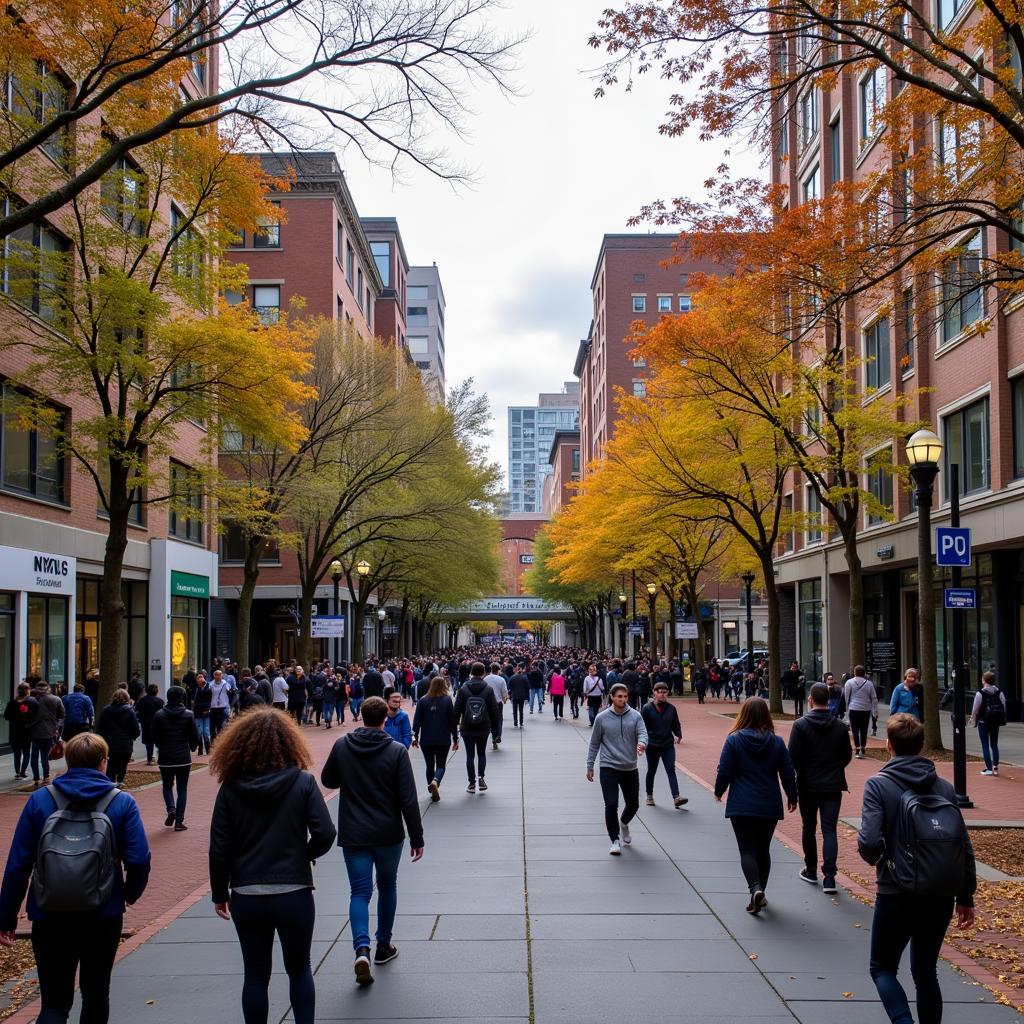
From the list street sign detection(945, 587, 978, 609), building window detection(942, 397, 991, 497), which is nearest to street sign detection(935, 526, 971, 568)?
street sign detection(945, 587, 978, 609)

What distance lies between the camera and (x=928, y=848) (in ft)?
17.8

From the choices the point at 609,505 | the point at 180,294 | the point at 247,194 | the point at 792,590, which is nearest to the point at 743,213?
the point at 247,194

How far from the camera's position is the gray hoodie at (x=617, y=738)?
36.8ft

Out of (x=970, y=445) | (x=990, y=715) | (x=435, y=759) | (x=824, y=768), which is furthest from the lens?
(x=970, y=445)

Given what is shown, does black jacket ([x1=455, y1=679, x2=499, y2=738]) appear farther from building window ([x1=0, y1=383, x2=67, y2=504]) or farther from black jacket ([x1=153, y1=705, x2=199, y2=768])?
building window ([x1=0, y1=383, x2=67, y2=504])

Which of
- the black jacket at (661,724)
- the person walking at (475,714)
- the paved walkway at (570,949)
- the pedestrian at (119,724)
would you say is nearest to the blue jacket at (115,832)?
the paved walkway at (570,949)

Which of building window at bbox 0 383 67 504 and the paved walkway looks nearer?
the paved walkway

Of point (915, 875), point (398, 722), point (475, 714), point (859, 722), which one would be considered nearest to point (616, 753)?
point (398, 722)

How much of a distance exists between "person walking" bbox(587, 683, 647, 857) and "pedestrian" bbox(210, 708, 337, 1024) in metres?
6.10

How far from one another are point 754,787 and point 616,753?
2.66m

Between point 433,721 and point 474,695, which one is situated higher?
point 474,695

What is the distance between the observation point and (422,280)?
483 feet

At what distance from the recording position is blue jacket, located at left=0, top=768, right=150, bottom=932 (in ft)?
17.2

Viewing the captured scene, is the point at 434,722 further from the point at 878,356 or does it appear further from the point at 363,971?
the point at 878,356
